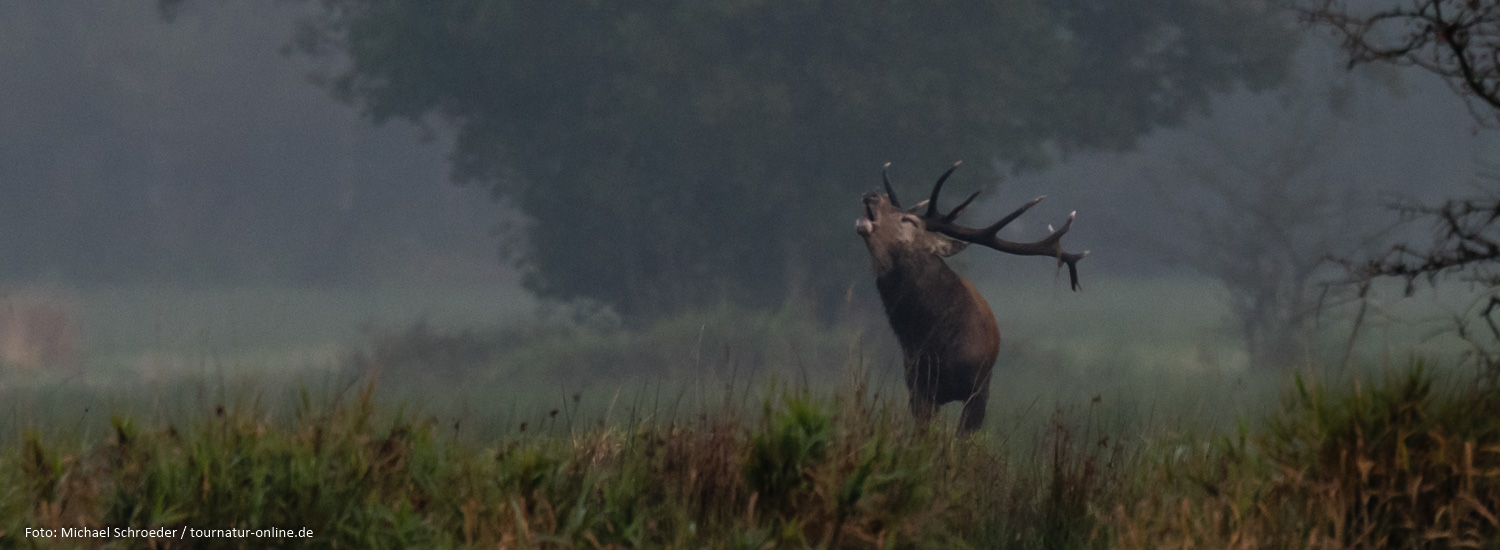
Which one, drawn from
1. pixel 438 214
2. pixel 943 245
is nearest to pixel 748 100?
pixel 943 245

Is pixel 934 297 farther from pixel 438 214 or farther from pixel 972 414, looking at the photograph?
pixel 438 214

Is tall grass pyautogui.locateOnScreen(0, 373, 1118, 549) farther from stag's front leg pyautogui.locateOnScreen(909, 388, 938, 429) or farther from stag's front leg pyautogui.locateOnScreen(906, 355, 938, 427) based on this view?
stag's front leg pyautogui.locateOnScreen(906, 355, 938, 427)

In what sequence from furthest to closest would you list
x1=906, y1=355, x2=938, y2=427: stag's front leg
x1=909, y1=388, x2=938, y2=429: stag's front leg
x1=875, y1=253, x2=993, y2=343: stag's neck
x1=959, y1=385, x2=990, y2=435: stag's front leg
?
x1=875, y1=253, x2=993, y2=343: stag's neck → x1=959, y1=385, x2=990, y2=435: stag's front leg → x1=906, y1=355, x2=938, y2=427: stag's front leg → x1=909, y1=388, x2=938, y2=429: stag's front leg

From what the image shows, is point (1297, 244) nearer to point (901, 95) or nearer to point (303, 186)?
point (901, 95)

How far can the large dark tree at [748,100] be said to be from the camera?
72.4 ft

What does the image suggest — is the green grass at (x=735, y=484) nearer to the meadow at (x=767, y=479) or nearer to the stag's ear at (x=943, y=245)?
the meadow at (x=767, y=479)

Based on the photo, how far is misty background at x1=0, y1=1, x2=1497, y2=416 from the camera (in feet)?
78.6

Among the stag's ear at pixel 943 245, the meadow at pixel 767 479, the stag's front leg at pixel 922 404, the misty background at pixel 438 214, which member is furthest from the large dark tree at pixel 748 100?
the meadow at pixel 767 479

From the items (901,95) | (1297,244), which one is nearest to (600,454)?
(901,95)

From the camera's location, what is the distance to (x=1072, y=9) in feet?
81.7

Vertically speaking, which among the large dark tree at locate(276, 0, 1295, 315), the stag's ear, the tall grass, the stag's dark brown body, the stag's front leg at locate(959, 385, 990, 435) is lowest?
the tall grass

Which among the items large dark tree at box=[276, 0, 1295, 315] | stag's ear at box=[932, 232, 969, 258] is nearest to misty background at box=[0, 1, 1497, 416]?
large dark tree at box=[276, 0, 1295, 315]

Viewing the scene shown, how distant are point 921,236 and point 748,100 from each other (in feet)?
41.8

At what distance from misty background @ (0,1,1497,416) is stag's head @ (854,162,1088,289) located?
1362cm
